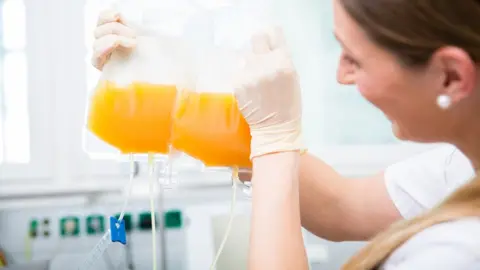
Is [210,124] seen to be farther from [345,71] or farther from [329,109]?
[329,109]

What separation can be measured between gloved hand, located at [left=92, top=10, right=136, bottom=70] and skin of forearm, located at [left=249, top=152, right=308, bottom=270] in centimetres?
26

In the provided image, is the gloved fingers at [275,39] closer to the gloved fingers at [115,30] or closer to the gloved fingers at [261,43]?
the gloved fingers at [261,43]

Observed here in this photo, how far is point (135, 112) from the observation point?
32.4 inches

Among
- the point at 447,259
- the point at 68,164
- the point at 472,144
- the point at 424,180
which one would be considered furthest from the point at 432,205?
the point at 68,164

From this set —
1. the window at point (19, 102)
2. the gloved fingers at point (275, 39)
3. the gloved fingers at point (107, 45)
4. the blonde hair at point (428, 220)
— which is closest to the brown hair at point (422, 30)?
the blonde hair at point (428, 220)

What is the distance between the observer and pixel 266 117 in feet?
2.62

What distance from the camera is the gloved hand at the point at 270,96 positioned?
77 cm

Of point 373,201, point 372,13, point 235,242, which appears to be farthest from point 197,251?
point 372,13

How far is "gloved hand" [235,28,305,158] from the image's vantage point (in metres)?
0.77

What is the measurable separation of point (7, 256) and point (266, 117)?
1.40m

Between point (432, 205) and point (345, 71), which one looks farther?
point (432, 205)

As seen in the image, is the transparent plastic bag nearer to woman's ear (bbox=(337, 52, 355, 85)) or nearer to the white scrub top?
woman's ear (bbox=(337, 52, 355, 85))

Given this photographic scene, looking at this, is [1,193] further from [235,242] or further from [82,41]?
[235,242]

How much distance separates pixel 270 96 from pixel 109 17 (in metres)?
0.28
